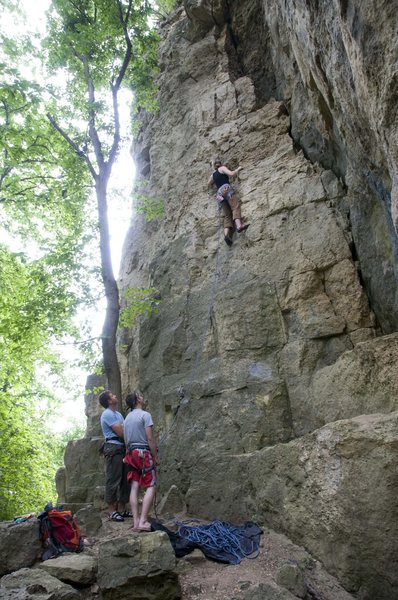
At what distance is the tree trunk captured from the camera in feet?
28.5

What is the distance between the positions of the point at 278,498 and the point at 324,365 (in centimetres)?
211

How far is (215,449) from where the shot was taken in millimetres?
6918

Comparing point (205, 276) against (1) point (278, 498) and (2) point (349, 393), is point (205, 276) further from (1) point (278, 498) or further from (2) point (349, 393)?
(1) point (278, 498)

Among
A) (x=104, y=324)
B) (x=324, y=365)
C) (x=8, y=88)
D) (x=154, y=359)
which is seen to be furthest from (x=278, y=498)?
(x=8, y=88)

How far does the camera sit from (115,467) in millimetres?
6840

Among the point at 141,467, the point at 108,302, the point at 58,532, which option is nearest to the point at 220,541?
the point at 141,467

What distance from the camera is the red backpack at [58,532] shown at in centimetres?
518

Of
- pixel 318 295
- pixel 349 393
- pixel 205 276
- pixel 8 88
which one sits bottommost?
pixel 349 393

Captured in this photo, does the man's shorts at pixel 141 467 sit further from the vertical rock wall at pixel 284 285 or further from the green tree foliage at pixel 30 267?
the green tree foliage at pixel 30 267

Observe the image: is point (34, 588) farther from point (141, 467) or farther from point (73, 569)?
point (141, 467)

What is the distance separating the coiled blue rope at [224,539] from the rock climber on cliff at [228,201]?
5.07m

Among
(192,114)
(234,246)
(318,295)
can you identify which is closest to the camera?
(318,295)

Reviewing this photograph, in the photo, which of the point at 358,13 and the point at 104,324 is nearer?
the point at 358,13

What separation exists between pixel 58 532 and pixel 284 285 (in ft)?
16.0
